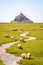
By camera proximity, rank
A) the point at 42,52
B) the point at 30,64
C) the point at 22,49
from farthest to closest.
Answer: the point at 22,49 → the point at 42,52 → the point at 30,64

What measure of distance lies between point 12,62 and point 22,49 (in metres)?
12.7

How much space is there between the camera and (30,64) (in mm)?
39844

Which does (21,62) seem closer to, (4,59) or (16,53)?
(4,59)

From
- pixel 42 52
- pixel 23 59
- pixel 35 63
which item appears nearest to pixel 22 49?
pixel 42 52

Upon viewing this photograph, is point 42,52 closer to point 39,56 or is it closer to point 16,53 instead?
point 39,56

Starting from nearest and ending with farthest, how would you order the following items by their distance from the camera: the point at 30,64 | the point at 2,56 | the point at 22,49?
1. the point at 30,64
2. the point at 2,56
3. the point at 22,49

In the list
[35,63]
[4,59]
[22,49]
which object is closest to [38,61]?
[35,63]

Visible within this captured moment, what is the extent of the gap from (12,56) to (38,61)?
8.48 m

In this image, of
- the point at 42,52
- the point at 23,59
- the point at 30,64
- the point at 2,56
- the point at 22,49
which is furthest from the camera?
the point at 22,49

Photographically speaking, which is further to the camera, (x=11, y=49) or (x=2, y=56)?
(x=11, y=49)

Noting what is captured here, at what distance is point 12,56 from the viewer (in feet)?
155

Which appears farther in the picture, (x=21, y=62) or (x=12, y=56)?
(x=12, y=56)

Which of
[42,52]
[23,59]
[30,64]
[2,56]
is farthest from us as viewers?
[42,52]

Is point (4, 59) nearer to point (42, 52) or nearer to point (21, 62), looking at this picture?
point (21, 62)
